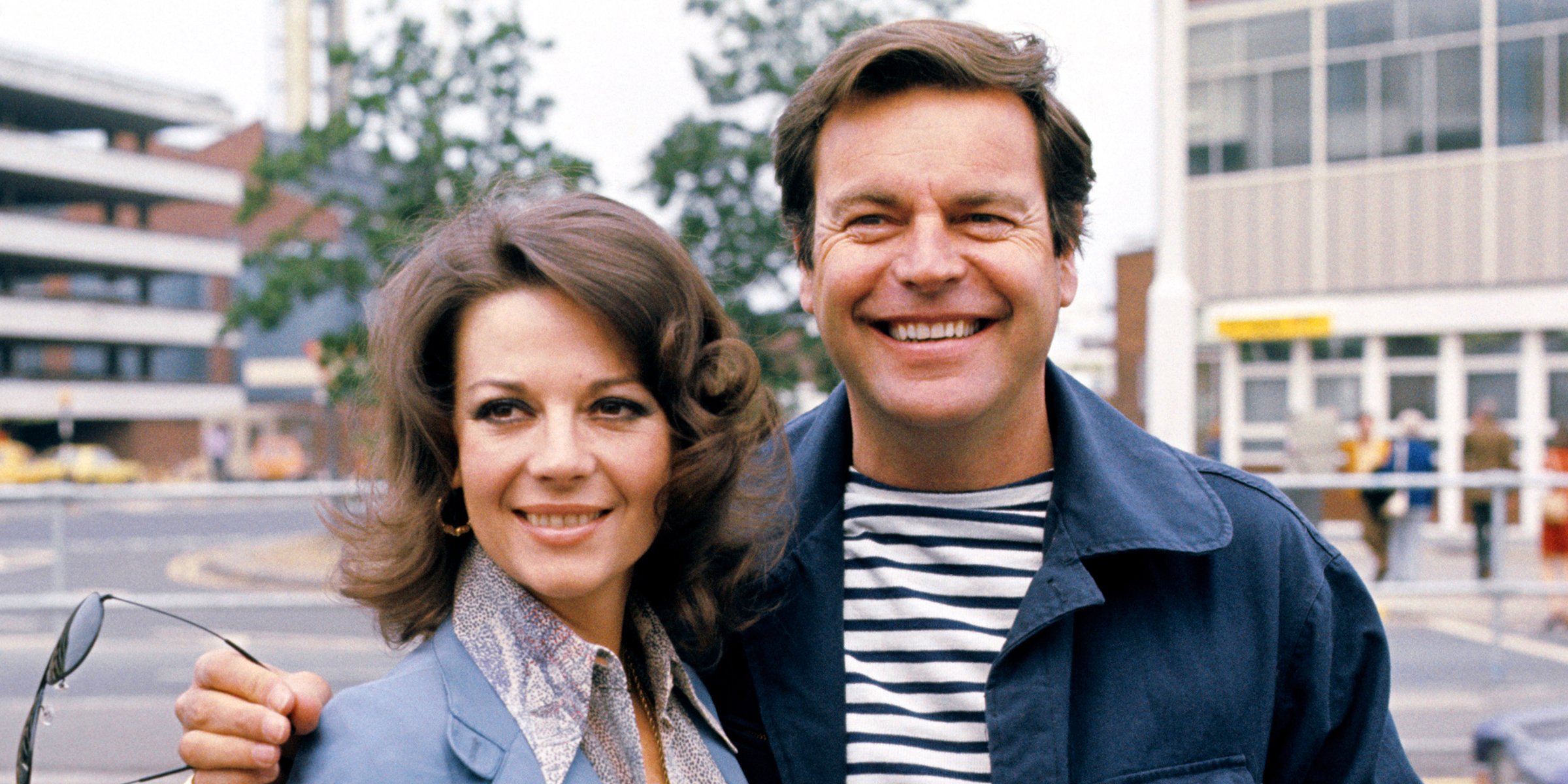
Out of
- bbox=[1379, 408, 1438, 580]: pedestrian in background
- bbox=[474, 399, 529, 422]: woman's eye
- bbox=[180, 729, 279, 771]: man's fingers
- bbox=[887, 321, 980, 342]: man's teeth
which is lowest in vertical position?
bbox=[1379, 408, 1438, 580]: pedestrian in background

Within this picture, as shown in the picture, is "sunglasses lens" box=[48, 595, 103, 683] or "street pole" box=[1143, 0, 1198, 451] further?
"street pole" box=[1143, 0, 1198, 451]

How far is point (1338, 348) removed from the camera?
1814 centimetres

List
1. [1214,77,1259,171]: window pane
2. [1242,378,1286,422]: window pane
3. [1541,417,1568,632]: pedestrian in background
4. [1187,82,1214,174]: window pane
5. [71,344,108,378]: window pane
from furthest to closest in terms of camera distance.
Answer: [71,344,108,378]: window pane
[1187,82,1214,174]: window pane
[1242,378,1286,422]: window pane
[1214,77,1259,171]: window pane
[1541,417,1568,632]: pedestrian in background

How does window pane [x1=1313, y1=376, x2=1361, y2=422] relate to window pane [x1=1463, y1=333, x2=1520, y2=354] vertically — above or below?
below

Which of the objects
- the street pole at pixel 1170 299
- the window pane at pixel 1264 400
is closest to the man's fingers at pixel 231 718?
the street pole at pixel 1170 299

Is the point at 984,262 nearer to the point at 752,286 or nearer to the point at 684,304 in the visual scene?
the point at 684,304

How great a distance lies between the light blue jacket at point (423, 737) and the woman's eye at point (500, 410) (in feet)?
1.09

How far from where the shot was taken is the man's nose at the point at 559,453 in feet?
5.35

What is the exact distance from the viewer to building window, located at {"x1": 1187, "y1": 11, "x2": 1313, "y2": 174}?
1806 cm

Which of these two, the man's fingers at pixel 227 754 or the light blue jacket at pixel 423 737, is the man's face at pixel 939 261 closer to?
the light blue jacket at pixel 423 737

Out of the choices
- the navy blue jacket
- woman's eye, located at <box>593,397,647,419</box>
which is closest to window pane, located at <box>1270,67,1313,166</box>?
the navy blue jacket

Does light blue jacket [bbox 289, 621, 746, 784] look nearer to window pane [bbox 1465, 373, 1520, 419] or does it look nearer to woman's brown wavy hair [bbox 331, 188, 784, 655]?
woman's brown wavy hair [bbox 331, 188, 784, 655]

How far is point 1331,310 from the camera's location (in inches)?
705

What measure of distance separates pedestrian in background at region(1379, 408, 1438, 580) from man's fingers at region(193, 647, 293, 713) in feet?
26.1
